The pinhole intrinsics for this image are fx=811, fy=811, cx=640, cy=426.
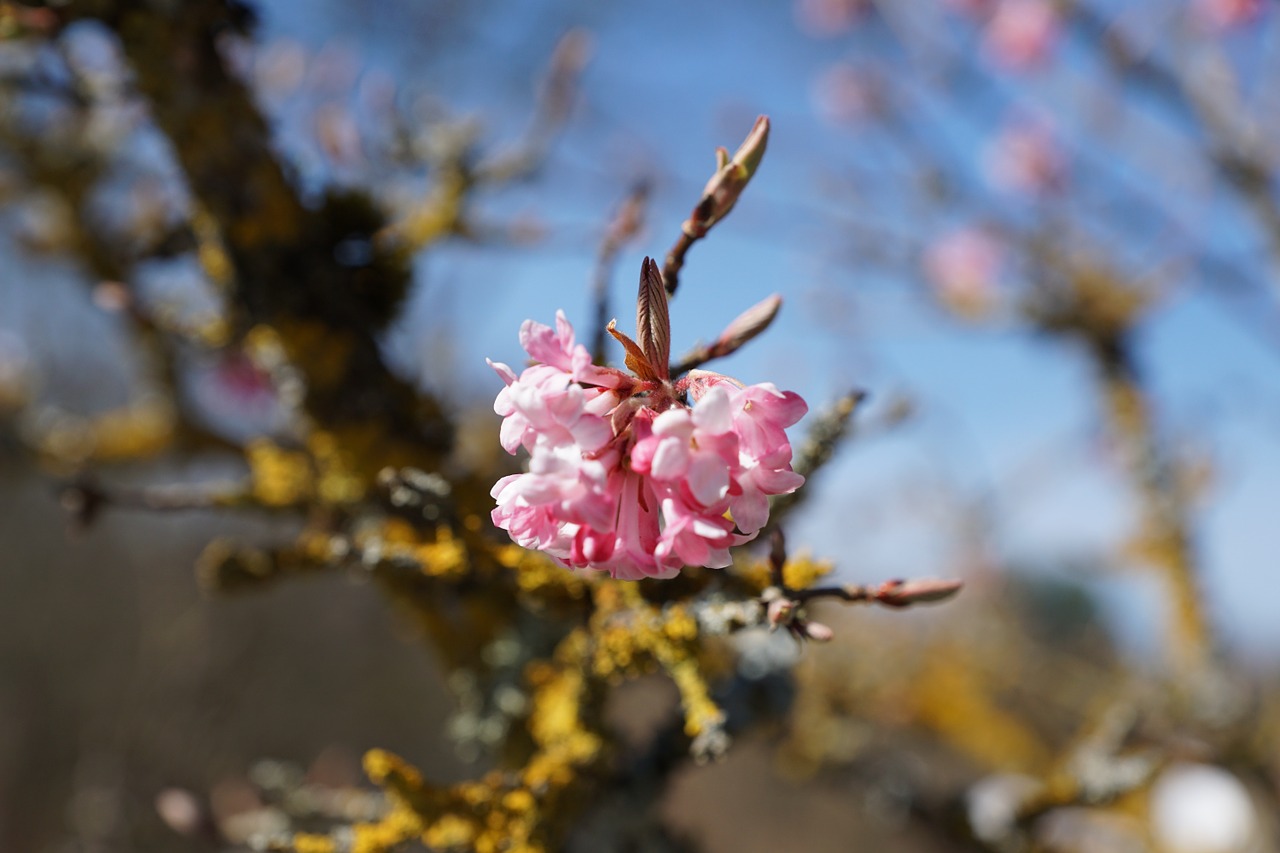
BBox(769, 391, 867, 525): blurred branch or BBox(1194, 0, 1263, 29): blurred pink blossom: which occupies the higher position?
BBox(1194, 0, 1263, 29): blurred pink blossom

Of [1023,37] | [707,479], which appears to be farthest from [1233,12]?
[707,479]

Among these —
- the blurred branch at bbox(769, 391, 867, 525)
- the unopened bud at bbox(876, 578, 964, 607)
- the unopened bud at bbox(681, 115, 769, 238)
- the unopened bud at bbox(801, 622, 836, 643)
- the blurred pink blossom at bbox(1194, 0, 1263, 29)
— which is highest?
the blurred pink blossom at bbox(1194, 0, 1263, 29)

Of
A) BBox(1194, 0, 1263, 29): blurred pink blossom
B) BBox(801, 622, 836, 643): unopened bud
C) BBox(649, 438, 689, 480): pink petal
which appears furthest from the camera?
BBox(1194, 0, 1263, 29): blurred pink blossom

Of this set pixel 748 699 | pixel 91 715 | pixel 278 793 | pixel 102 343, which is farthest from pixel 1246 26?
pixel 91 715

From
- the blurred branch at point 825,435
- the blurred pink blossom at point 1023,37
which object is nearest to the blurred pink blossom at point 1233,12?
the blurred pink blossom at point 1023,37

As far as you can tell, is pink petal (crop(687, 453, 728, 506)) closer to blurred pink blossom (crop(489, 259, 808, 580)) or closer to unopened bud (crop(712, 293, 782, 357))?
blurred pink blossom (crop(489, 259, 808, 580))

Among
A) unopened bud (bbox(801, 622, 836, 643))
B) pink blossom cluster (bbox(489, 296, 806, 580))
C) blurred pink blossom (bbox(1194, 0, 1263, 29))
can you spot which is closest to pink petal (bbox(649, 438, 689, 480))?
pink blossom cluster (bbox(489, 296, 806, 580))

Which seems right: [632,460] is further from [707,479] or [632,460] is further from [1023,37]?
[1023,37]

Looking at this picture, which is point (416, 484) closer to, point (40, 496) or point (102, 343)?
point (102, 343)
